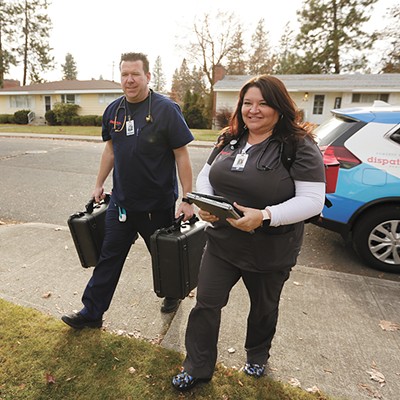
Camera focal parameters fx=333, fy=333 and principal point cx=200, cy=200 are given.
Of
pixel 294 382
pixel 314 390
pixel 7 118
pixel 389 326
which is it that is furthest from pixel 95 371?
pixel 7 118

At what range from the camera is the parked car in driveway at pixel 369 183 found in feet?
11.4

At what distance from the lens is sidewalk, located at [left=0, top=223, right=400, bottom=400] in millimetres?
2242

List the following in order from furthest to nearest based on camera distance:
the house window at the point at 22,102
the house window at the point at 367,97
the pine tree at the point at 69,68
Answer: the pine tree at the point at 69,68 < the house window at the point at 22,102 < the house window at the point at 367,97

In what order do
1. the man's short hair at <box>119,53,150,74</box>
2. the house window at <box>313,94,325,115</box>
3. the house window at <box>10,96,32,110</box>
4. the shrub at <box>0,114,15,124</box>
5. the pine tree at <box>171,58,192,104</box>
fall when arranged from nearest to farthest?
the man's short hair at <box>119,53,150,74</box>, the house window at <box>313,94,325,115</box>, the shrub at <box>0,114,15,124</box>, the house window at <box>10,96,32,110</box>, the pine tree at <box>171,58,192,104</box>

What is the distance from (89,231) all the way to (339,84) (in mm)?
25882

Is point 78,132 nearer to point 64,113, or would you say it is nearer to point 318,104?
point 64,113

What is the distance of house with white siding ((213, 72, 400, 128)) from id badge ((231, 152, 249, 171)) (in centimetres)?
2244

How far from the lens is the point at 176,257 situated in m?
2.20

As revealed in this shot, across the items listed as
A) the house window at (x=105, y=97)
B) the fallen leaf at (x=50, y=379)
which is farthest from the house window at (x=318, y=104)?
the fallen leaf at (x=50, y=379)

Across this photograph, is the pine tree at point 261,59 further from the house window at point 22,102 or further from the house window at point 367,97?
the house window at point 22,102

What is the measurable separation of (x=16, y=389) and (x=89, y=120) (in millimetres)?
27495

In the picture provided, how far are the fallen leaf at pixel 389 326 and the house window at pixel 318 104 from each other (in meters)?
25.3

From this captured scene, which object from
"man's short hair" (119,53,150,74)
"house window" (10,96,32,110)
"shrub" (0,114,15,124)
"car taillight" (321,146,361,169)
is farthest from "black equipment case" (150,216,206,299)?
"house window" (10,96,32,110)

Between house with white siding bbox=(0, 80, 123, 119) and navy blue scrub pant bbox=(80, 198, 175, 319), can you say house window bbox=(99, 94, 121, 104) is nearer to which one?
house with white siding bbox=(0, 80, 123, 119)
